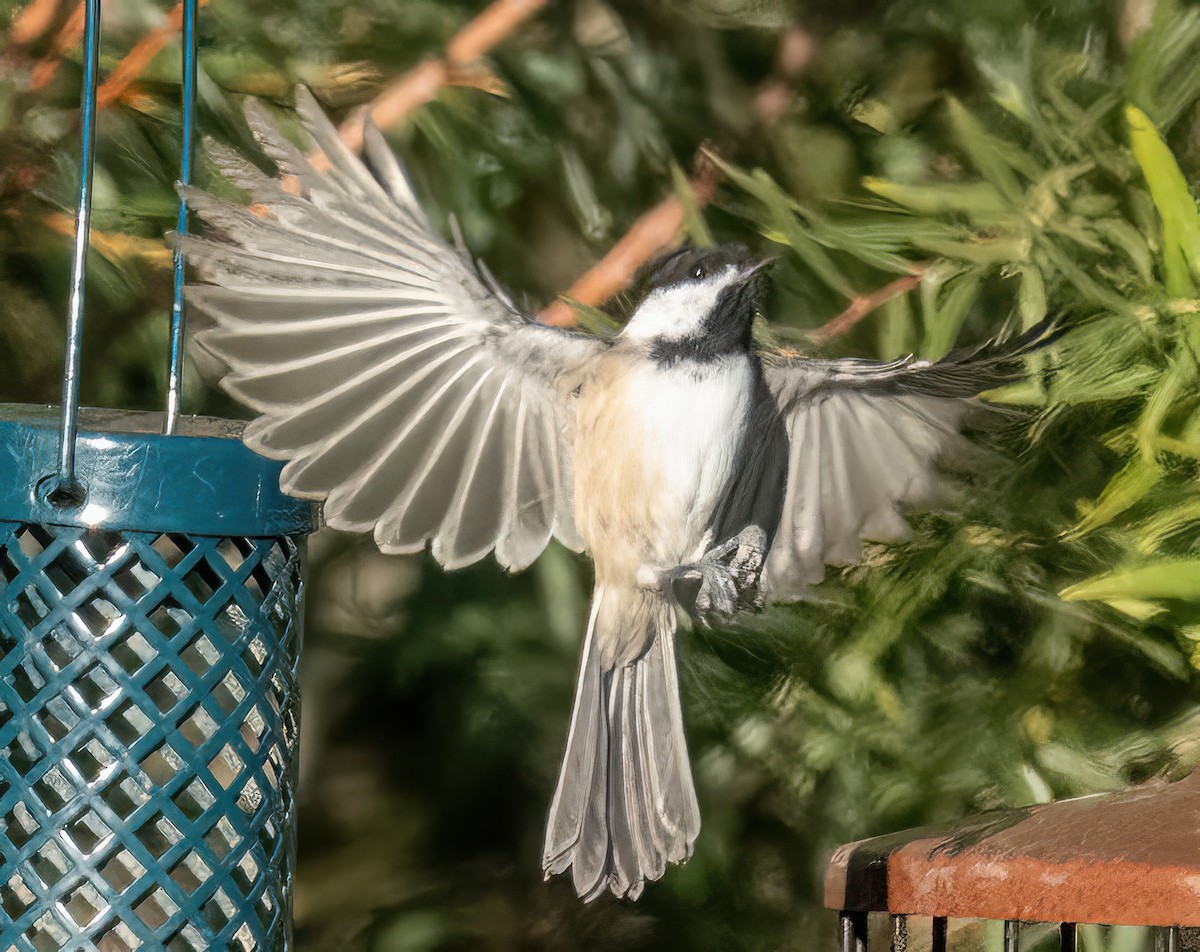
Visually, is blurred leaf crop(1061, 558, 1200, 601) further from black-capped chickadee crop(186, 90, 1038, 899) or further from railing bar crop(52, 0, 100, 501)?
railing bar crop(52, 0, 100, 501)

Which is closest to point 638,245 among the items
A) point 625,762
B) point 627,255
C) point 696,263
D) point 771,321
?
point 627,255

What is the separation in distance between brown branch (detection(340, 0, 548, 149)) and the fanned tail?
1.87 ft

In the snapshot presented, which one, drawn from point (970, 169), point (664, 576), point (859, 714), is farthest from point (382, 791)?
point (970, 169)

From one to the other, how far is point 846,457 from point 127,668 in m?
0.41

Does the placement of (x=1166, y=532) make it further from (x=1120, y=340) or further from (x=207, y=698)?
(x=207, y=698)

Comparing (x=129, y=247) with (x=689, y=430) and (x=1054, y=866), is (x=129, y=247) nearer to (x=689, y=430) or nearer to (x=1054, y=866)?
(x=689, y=430)

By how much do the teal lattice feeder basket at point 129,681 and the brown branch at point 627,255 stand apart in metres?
0.49

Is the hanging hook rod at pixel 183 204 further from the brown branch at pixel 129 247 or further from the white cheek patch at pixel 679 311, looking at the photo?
the brown branch at pixel 129 247

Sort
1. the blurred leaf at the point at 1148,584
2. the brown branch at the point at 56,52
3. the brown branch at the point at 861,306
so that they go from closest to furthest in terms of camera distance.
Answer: the blurred leaf at the point at 1148,584 → the brown branch at the point at 861,306 → the brown branch at the point at 56,52

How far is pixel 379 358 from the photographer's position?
0.66 m

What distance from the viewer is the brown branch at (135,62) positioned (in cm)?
116

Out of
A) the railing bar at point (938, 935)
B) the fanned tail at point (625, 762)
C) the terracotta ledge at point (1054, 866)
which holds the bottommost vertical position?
the railing bar at point (938, 935)

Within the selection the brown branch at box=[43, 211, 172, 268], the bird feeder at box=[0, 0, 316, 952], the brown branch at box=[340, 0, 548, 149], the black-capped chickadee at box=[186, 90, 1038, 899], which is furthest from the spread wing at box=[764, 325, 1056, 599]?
the brown branch at box=[43, 211, 172, 268]

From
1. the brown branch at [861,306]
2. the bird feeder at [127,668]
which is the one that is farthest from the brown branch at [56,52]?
the brown branch at [861,306]
